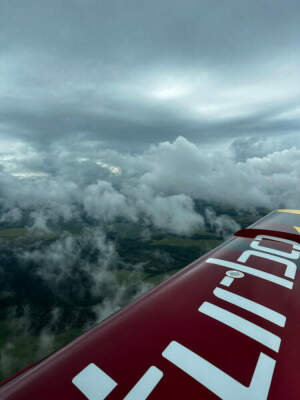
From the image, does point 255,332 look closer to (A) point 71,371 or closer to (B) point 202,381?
(B) point 202,381

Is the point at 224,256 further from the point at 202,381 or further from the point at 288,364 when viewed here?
the point at 202,381

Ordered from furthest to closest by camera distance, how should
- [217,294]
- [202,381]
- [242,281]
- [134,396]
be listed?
[242,281] → [217,294] → [202,381] → [134,396]

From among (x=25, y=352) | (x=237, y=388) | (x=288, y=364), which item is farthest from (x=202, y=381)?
(x=25, y=352)

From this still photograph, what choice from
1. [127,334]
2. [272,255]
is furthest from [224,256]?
[127,334]

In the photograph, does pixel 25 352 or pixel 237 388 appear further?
pixel 25 352

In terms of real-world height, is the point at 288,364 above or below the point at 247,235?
below

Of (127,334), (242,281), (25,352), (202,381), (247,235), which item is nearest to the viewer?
(202,381)

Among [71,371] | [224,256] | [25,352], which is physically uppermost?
[224,256]
